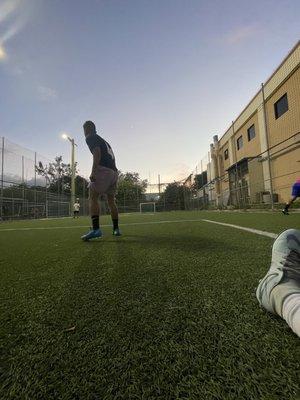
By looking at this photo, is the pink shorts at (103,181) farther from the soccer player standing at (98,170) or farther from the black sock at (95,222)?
the black sock at (95,222)

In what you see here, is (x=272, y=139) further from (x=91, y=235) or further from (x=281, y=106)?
(x=91, y=235)

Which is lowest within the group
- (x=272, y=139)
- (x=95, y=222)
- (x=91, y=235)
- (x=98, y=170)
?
(x=91, y=235)

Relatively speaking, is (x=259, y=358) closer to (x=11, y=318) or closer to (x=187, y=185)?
(x=11, y=318)

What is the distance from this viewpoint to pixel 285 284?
1.03m

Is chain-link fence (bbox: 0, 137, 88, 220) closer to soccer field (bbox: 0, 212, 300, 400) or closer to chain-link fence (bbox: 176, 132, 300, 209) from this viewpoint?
chain-link fence (bbox: 176, 132, 300, 209)

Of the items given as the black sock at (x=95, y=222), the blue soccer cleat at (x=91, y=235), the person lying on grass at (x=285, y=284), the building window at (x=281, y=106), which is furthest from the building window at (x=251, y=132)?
the person lying on grass at (x=285, y=284)

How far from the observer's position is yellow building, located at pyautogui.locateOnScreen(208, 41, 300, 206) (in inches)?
478

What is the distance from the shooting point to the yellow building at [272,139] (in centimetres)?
1214

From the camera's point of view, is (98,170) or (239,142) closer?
(98,170)

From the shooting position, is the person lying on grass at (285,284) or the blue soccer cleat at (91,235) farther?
the blue soccer cleat at (91,235)

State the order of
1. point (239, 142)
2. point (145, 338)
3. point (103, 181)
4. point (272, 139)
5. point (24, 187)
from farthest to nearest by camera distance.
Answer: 1. point (239, 142)
2. point (24, 187)
3. point (272, 139)
4. point (103, 181)
5. point (145, 338)

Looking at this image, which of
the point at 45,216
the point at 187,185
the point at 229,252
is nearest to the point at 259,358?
the point at 229,252

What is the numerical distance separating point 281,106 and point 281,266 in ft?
50.1

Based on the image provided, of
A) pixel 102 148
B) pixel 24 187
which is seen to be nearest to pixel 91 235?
pixel 102 148
